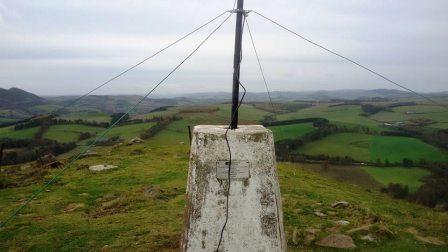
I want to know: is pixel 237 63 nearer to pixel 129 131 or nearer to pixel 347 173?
pixel 347 173

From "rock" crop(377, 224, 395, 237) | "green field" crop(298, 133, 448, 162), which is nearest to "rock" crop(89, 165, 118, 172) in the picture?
"rock" crop(377, 224, 395, 237)

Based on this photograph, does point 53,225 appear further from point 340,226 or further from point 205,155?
point 340,226

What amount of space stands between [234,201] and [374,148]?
5081cm

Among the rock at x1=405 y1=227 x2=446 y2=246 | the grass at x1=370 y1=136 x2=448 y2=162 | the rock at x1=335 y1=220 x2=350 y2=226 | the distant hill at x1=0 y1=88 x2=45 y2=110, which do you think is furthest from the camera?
the distant hill at x1=0 y1=88 x2=45 y2=110

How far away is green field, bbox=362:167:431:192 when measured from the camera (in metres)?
36.3

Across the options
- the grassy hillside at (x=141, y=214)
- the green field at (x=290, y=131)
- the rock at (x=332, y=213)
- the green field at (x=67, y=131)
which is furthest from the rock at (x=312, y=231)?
the green field at (x=67, y=131)

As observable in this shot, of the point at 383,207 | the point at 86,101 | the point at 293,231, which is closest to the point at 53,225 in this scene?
the point at 293,231

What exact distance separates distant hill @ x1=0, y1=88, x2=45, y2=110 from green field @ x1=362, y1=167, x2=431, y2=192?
120 meters

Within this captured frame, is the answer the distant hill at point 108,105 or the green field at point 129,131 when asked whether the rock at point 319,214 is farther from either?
the distant hill at point 108,105

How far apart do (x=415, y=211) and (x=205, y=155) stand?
1354 centimetres

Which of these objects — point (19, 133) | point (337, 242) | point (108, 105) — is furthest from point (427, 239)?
point (108, 105)

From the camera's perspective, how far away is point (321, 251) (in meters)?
9.95

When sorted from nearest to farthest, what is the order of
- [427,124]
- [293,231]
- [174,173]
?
[293,231]
[174,173]
[427,124]

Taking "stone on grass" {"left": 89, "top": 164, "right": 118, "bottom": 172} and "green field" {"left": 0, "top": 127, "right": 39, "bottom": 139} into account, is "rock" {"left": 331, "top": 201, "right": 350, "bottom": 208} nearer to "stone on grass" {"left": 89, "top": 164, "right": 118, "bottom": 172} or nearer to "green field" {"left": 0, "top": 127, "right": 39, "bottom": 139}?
"stone on grass" {"left": 89, "top": 164, "right": 118, "bottom": 172}
